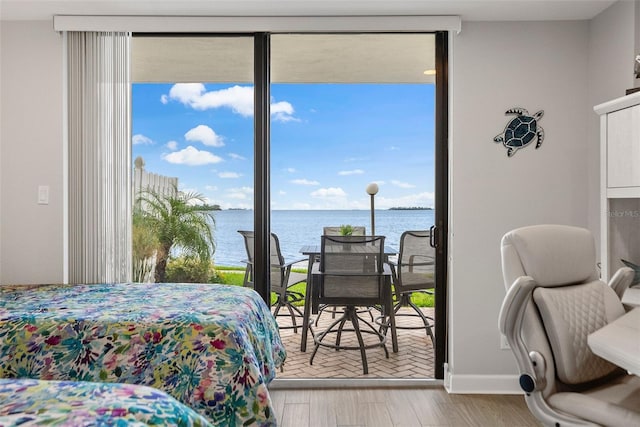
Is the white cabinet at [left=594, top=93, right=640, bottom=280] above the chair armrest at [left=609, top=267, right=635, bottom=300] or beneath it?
above

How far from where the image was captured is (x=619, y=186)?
2.27 metres

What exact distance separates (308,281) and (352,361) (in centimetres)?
73

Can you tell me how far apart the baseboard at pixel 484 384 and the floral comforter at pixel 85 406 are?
247 centimetres

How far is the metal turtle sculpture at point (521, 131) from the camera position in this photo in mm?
3166

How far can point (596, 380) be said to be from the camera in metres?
1.83

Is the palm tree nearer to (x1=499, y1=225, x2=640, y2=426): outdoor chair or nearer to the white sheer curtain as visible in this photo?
the white sheer curtain

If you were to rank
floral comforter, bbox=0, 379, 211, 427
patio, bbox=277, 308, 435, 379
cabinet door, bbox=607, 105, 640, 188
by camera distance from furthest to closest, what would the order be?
1. patio, bbox=277, 308, 435, 379
2. cabinet door, bbox=607, 105, 640, 188
3. floral comforter, bbox=0, 379, 211, 427

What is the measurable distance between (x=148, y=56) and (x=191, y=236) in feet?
4.32

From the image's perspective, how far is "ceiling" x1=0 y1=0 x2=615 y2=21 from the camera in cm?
287

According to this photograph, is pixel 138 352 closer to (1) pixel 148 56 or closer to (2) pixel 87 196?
(2) pixel 87 196

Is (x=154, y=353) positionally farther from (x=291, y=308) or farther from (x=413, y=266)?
(x=413, y=266)

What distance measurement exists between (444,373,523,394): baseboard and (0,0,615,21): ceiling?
2.40 metres

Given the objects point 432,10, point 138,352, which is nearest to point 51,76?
point 138,352

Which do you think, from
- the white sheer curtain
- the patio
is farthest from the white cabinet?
the white sheer curtain
